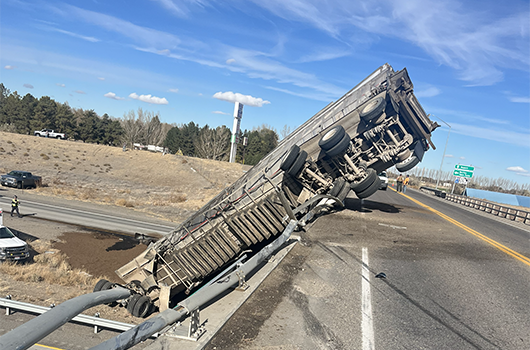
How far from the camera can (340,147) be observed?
1145 cm

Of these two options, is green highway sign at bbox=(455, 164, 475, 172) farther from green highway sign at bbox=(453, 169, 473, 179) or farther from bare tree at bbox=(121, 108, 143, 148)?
bare tree at bbox=(121, 108, 143, 148)

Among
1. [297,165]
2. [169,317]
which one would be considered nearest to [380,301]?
[169,317]

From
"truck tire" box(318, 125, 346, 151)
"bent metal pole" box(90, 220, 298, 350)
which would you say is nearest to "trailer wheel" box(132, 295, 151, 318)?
"bent metal pole" box(90, 220, 298, 350)

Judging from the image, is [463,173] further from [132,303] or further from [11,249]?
[11,249]

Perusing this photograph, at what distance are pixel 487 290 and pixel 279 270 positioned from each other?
4335 millimetres

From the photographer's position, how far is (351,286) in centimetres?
601

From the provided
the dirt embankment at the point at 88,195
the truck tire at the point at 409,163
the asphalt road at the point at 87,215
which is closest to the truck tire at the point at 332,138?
the truck tire at the point at 409,163

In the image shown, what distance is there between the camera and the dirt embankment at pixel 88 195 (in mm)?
13820

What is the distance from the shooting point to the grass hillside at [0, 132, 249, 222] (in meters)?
34.5

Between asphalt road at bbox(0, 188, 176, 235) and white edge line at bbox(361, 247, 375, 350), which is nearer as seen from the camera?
white edge line at bbox(361, 247, 375, 350)

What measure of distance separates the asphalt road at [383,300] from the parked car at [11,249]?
13.4 metres

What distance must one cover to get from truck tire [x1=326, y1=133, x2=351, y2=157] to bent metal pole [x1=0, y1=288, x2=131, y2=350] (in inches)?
379

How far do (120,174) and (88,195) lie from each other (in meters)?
17.4

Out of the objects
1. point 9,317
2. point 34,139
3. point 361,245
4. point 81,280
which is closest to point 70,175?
point 34,139
